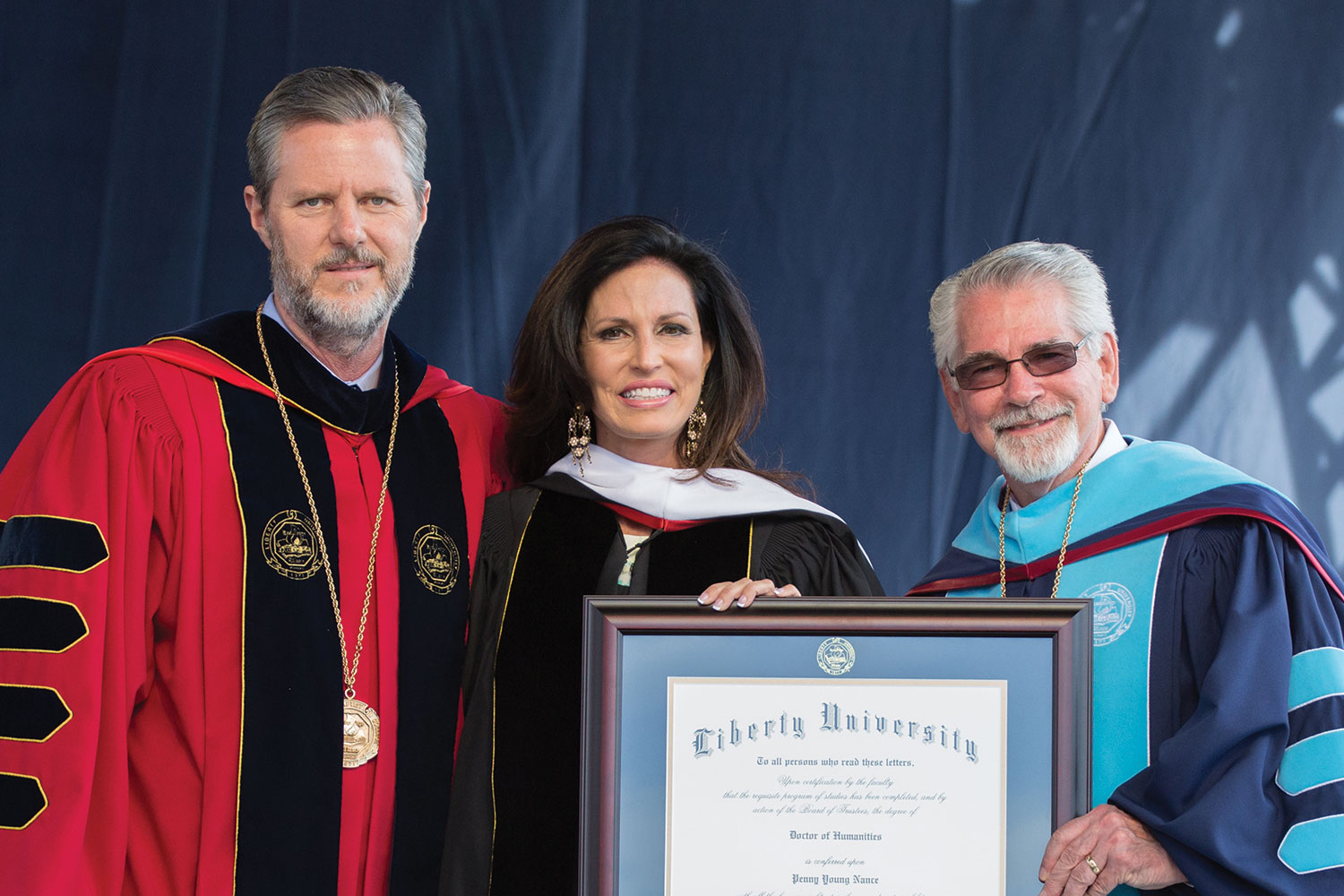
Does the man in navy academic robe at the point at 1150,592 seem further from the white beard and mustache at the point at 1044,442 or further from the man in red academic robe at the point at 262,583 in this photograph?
the man in red academic robe at the point at 262,583

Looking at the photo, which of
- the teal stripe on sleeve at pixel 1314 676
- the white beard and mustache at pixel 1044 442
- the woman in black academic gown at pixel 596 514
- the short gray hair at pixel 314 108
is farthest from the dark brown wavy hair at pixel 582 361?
the teal stripe on sleeve at pixel 1314 676

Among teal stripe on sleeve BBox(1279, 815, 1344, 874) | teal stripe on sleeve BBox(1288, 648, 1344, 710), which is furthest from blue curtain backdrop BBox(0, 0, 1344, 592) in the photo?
teal stripe on sleeve BBox(1279, 815, 1344, 874)

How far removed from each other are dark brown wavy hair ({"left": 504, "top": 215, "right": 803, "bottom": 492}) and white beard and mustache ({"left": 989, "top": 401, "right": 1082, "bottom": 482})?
53cm

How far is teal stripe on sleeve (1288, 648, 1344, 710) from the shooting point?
199 cm

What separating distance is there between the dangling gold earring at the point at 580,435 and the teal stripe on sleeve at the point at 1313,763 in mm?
1448

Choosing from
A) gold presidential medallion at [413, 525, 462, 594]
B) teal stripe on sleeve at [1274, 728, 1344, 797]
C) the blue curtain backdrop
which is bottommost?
teal stripe on sleeve at [1274, 728, 1344, 797]

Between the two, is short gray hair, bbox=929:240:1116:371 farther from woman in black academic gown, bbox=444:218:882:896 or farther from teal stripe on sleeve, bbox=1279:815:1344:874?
teal stripe on sleeve, bbox=1279:815:1344:874

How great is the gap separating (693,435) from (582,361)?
0.31 meters

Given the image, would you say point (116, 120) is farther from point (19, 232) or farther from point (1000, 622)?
point (1000, 622)

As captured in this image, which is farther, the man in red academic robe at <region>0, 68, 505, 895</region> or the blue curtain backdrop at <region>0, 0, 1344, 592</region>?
the blue curtain backdrop at <region>0, 0, 1344, 592</region>

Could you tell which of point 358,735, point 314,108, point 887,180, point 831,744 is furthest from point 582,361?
point 887,180

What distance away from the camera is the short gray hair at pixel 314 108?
2.46 m

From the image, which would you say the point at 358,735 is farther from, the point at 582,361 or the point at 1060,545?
the point at 1060,545

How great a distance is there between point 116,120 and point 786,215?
7.07ft
